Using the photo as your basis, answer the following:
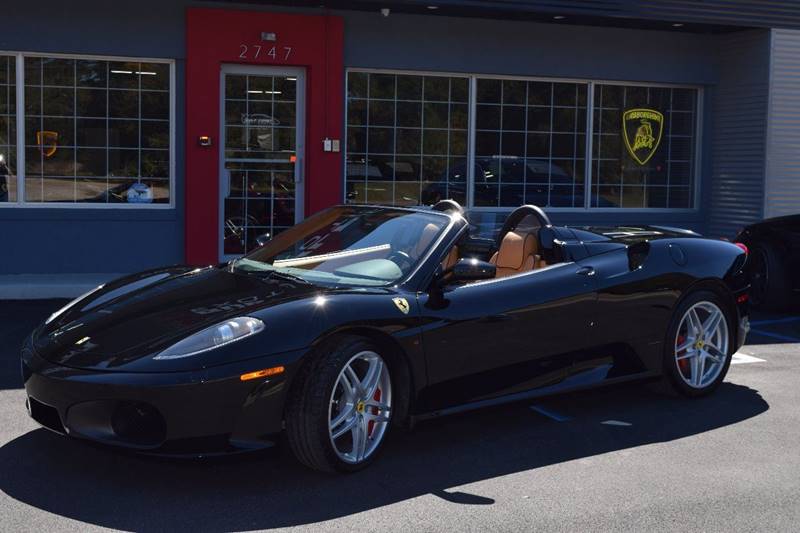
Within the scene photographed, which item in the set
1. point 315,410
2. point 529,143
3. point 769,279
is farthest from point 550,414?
point 529,143

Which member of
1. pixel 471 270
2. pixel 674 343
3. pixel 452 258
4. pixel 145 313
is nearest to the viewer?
pixel 145 313

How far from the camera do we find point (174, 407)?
176 inches

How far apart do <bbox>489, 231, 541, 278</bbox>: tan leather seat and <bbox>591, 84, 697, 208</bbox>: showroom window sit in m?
7.92

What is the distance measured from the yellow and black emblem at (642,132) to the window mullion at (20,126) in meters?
7.77

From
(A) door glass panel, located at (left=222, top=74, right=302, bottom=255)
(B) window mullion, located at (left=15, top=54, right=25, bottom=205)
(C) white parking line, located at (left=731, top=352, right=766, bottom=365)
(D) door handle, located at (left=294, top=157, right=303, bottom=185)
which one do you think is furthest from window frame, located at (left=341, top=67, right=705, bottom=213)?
(C) white parking line, located at (left=731, top=352, right=766, bottom=365)

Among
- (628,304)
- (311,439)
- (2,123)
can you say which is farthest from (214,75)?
(311,439)

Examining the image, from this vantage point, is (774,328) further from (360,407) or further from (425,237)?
(360,407)

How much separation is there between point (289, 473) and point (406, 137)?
8.43 metres

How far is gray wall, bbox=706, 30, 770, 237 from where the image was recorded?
1380 cm

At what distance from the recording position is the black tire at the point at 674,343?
21.5 ft

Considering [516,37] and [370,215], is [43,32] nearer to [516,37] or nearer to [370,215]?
[516,37]

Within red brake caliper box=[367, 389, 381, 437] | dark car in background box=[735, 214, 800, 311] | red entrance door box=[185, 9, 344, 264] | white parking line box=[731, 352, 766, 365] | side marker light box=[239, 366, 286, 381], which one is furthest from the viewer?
red entrance door box=[185, 9, 344, 264]

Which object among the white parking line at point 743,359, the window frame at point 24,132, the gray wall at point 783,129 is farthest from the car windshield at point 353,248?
the gray wall at point 783,129

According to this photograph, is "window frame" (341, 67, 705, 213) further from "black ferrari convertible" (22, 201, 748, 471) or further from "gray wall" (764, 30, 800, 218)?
"black ferrari convertible" (22, 201, 748, 471)
